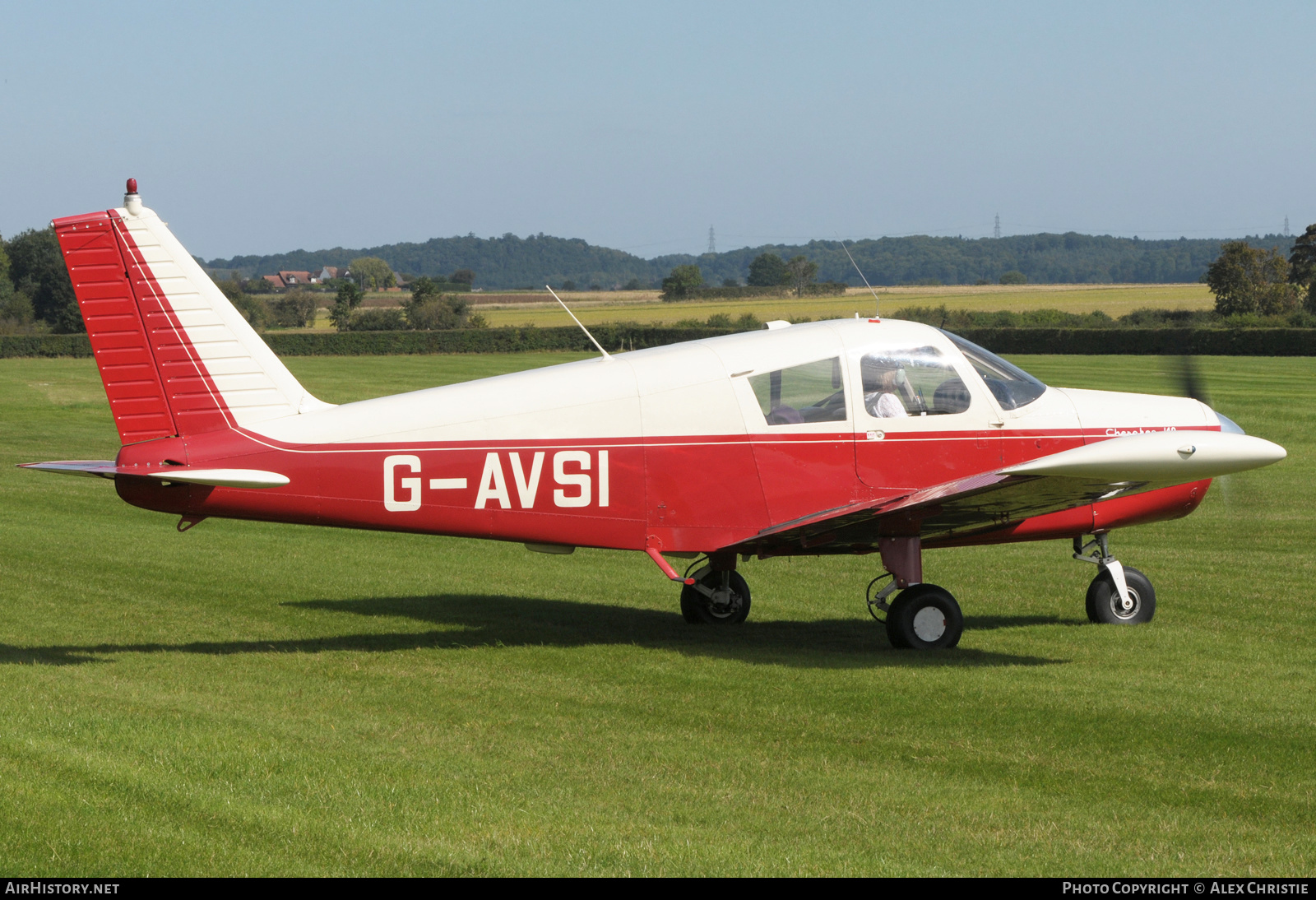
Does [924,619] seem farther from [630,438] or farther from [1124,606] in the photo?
[630,438]

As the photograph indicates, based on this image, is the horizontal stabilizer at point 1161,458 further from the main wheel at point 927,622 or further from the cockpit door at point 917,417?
the main wheel at point 927,622

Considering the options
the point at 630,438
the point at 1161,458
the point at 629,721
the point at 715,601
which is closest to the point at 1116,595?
the point at 1161,458

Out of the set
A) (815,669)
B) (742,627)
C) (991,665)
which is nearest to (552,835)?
(815,669)

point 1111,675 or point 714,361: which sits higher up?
point 714,361

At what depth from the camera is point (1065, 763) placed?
700 centimetres

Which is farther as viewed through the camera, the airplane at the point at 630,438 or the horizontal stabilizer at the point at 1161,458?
the airplane at the point at 630,438

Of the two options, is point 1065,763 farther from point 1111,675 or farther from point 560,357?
point 560,357

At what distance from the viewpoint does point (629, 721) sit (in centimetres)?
800

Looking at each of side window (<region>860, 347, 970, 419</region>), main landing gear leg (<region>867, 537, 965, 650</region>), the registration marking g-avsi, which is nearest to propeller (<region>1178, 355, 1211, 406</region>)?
side window (<region>860, 347, 970, 419</region>)

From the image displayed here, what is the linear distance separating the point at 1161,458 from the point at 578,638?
16.4ft

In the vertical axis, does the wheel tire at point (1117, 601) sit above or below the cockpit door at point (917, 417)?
below

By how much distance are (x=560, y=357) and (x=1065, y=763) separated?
223ft

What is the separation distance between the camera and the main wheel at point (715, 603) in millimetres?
11773

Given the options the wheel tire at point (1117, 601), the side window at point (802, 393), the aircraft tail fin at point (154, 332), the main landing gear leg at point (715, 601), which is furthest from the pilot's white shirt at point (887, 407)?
the aircraft tail fin at point (154, 332)
